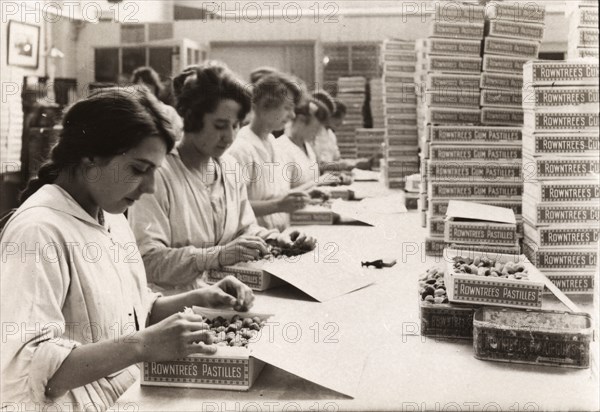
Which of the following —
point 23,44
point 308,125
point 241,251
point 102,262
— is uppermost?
point 23,44

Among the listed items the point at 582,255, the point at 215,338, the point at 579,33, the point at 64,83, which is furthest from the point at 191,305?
the point at 64,83

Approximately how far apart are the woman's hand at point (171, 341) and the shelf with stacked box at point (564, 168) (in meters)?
1.49

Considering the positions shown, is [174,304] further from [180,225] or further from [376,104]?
[376,104]

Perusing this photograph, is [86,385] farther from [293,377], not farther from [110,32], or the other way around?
[110,32]

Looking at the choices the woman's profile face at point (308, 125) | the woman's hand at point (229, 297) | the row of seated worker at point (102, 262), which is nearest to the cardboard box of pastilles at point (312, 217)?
the row of seated worker at point (102, 262)

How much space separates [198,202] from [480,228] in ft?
3.83

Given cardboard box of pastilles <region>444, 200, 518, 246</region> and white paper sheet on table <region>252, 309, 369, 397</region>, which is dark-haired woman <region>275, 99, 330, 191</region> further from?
white paper sheet on table <region>252, 309, 369, 397</region>

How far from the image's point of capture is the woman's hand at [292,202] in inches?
146

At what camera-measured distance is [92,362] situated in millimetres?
1459

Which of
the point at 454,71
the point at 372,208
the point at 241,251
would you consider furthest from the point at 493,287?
the point at 372,208

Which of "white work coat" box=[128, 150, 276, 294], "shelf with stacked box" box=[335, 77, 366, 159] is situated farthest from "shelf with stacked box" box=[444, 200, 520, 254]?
"shelf with stacked box" box=[335, 77, 366, 159]

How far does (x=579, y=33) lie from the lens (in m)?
2.49

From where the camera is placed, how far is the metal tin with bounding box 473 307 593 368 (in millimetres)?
1704

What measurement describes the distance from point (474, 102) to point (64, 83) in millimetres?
7065
